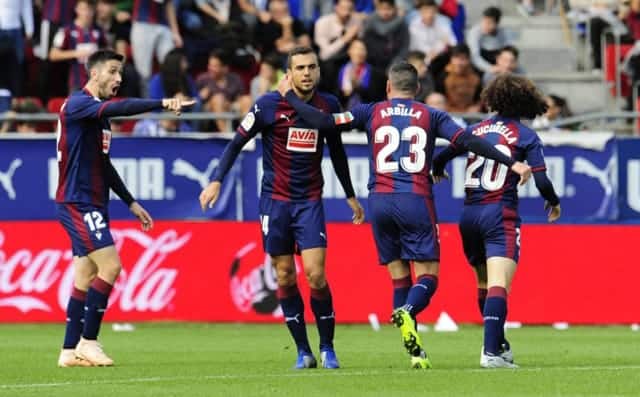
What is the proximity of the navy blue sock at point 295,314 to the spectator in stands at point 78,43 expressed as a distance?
1038 cm

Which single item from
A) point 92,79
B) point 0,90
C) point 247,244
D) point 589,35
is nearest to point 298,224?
point 92,79

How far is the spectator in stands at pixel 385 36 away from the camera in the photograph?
2355 cm

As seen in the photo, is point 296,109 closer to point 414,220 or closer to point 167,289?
point 414,220

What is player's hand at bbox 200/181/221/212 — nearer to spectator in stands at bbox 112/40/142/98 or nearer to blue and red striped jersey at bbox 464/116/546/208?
blue and red striped jersey at bbox 464/116/546/208

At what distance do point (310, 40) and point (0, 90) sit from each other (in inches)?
173

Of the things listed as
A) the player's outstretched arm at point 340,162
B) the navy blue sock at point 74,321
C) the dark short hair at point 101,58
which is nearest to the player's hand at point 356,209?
Answer: the player's outstretched arm at point 340,162

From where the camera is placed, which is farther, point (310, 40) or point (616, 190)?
point (310, 40)

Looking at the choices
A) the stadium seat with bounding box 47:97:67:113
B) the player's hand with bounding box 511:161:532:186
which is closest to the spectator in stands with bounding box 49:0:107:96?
the stadium seat with bounding box 47:97:67:113

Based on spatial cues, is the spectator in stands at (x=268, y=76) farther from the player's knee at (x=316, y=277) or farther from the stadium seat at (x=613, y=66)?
the player's knee at (x=316, y=277)

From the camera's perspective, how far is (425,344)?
1644cm

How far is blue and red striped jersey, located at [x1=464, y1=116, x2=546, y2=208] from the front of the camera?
13008 mm

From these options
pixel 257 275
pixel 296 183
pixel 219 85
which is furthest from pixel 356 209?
pixel 219 85

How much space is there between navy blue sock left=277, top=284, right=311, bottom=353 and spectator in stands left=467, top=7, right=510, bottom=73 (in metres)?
11.0

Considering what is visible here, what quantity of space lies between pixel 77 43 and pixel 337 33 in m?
3.52
